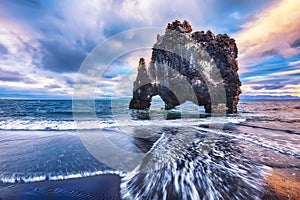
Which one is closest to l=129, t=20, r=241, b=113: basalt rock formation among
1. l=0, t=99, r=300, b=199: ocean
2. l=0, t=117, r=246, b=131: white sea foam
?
l=0, t=117, r=246, b=131: white sea foam

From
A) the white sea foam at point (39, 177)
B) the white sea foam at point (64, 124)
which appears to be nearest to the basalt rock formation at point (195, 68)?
the white sea foam at point (64, 124)

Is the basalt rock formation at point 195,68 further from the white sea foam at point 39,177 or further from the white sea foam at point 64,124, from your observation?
the white sea foam at point 39,177

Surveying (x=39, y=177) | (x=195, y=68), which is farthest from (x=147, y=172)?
(x=195, y=68)

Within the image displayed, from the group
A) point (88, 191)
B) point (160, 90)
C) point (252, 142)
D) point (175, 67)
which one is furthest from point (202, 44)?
point (88, 191)

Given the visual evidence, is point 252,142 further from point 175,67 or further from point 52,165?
point 175,67

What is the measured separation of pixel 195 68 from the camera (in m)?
22.5

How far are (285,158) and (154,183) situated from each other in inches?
194

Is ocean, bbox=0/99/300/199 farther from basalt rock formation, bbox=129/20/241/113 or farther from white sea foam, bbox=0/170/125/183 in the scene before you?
basalt rock formation, bbox=129/20/241/113

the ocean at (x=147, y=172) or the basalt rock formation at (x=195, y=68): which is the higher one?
the basalt rock formation at (x=195, y=68)

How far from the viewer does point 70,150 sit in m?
5.68

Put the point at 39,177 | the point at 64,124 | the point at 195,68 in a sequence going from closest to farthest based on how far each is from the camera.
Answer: the point at 39,177 → the point at 64,124 → the point at 195,68

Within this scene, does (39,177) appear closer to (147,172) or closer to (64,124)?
(147,172)

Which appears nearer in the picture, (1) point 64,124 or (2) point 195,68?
(1) point 64,124

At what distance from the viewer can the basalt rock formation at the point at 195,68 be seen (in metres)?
21.8
